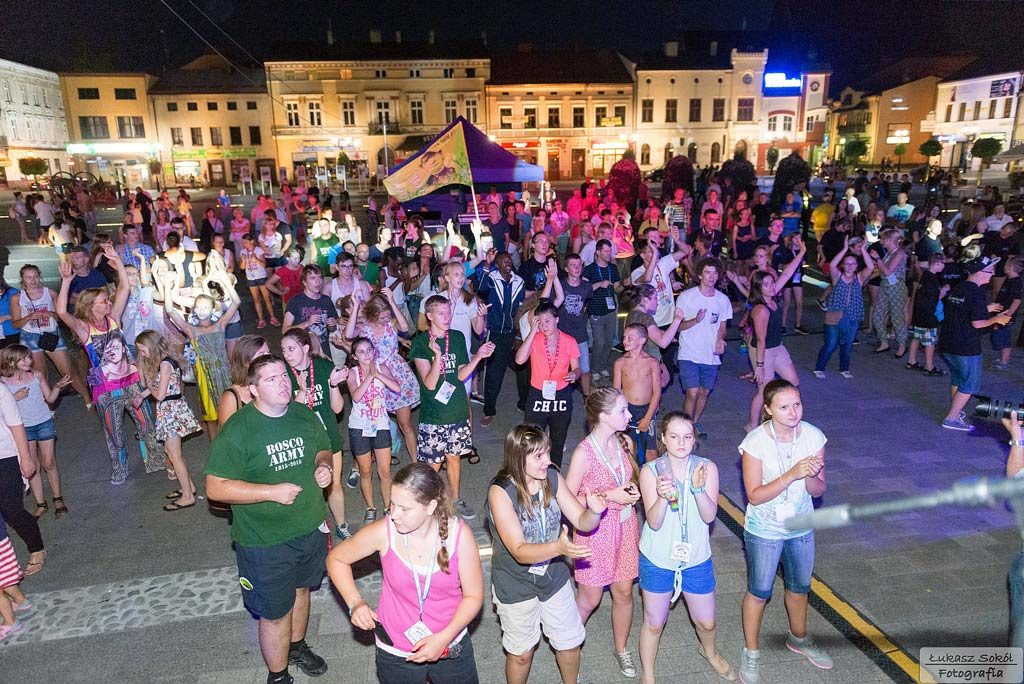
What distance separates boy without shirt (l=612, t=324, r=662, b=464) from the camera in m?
5.74

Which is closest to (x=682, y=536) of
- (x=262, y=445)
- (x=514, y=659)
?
(x=514, y=659)

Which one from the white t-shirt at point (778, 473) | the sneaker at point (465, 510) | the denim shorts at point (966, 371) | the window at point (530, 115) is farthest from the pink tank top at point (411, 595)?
the window at point (530, 115)

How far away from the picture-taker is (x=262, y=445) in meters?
3.73

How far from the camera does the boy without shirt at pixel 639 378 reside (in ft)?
18.8

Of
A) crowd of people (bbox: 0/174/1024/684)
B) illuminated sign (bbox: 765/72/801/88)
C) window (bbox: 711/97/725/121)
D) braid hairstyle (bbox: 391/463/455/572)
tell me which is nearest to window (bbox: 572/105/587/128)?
window (bbox: 711/97/725/121)

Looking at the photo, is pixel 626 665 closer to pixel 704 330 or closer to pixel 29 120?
pixel 704 330

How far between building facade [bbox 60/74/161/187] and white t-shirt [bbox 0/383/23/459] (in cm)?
5736

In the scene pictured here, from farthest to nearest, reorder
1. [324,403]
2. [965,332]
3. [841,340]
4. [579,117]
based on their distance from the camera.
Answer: [579,117] < [841,340] < [965,332] < [324,403]

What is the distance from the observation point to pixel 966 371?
7426 mm

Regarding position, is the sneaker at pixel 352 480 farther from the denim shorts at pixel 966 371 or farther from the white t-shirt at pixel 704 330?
the denim shorts at pixel 966 371

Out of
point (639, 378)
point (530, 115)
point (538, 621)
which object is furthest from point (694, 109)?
point (538, 621)

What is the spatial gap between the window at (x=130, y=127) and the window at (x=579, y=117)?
3596 centimetres

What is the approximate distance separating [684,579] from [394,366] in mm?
3427

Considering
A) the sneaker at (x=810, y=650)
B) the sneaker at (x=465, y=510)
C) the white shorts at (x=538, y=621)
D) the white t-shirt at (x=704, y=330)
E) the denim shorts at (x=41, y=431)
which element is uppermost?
the white t-shirt at (x=704, y=330)
